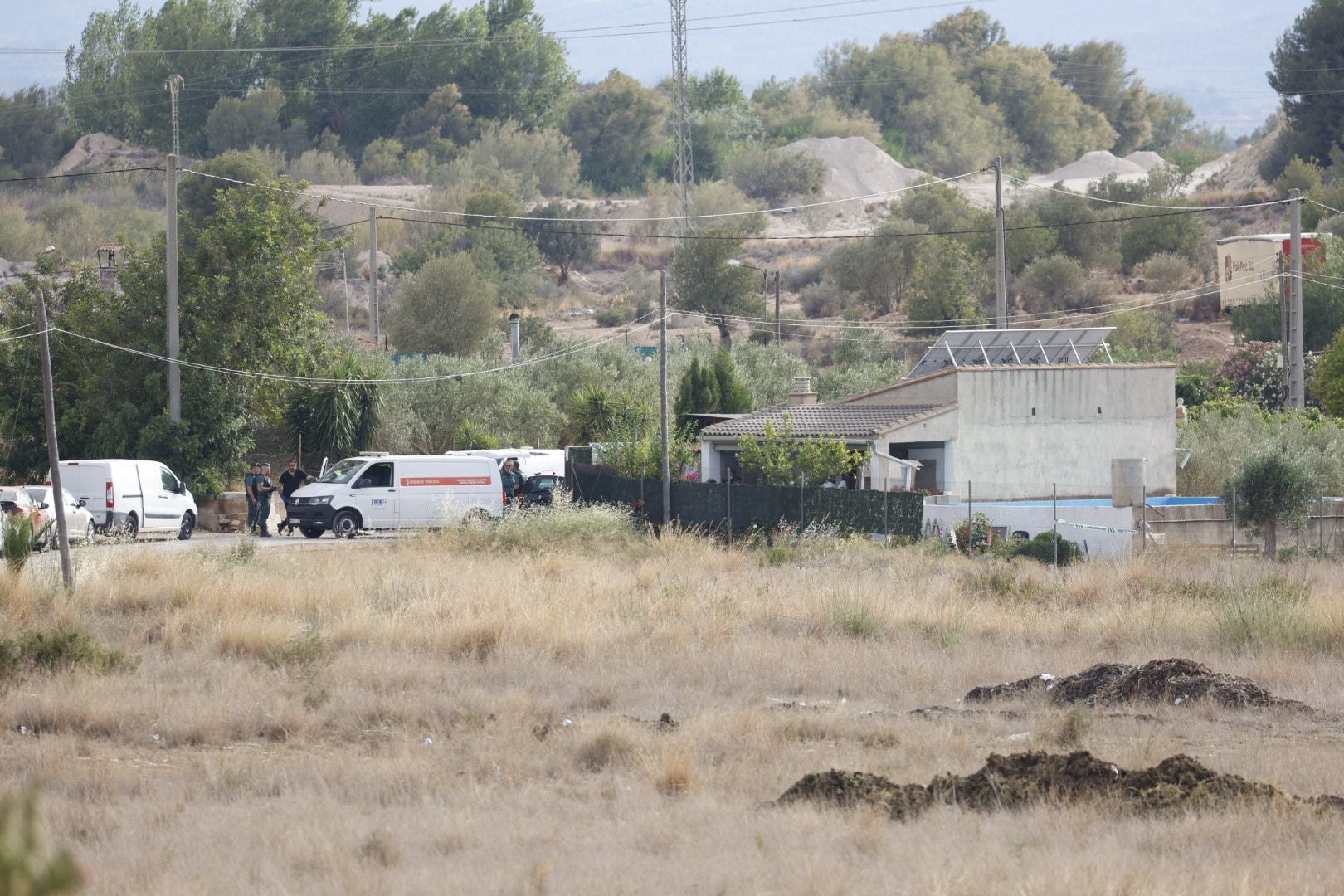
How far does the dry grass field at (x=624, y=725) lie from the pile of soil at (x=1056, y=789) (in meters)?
0.22

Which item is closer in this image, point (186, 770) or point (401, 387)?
point (186, 770)

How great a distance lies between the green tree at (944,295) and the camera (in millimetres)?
71562

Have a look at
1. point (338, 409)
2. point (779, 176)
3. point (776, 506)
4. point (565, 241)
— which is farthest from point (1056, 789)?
point (779, 176)

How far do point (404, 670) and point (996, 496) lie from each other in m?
24.8

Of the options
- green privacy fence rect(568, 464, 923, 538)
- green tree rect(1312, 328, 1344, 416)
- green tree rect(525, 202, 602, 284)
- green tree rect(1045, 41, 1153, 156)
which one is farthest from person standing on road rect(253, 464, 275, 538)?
green tree rect(1045, 41, 1153, 156)

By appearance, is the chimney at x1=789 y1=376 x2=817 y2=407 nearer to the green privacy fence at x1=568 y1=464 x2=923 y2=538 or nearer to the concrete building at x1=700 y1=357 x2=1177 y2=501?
the concrete building at x1=700 y1=357 x2=1177 y2=501

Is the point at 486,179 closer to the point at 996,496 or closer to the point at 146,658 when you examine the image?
the point at 996,496

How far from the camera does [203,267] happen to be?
40.5m

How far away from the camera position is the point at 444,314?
6869 centimetres

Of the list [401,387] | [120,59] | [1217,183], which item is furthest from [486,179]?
[401,387]

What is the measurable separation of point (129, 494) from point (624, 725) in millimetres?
23353

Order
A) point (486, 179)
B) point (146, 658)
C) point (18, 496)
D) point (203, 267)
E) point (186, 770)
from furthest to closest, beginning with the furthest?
point (486, 179) < point (203, 267) < point (18, 496) < point (146, 658) < point (186, 770)

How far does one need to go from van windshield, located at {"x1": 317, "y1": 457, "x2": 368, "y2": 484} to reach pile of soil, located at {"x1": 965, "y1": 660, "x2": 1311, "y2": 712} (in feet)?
76.4

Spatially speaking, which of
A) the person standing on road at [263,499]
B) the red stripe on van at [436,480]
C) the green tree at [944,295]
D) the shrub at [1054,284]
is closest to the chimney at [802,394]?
the red stripe on van at [436,480]
